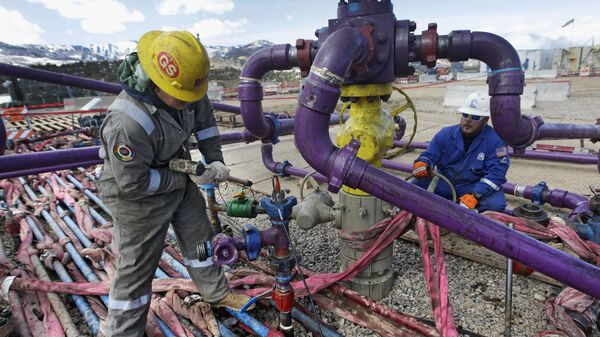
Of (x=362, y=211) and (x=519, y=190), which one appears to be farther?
(x=519, y=190)

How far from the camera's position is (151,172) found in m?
1.81

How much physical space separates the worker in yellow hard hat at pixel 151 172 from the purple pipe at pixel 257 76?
33 cm

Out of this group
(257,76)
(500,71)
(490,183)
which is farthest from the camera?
(490,183)

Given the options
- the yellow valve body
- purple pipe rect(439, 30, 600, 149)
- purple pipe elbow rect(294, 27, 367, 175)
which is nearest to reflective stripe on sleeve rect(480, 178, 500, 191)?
purple pipe rect(439, 30, 600, 149)

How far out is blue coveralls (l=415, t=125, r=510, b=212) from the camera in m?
2.89

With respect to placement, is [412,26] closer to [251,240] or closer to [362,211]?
[362,211]

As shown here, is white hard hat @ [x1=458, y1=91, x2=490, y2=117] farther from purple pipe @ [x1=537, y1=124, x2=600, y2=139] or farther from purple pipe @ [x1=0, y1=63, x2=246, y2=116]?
purple pipe @ [x1=0, y1=63, x2=246, y2=116]

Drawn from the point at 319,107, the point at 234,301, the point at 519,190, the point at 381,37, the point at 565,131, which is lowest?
the point at 234,301

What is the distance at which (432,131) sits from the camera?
7348 millimetres

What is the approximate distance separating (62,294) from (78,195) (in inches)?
90.6

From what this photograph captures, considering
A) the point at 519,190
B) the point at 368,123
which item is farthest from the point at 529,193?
the point at 368,123

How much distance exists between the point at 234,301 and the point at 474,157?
2293 millimetres

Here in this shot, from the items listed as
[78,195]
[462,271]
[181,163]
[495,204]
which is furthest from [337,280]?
[78,195]

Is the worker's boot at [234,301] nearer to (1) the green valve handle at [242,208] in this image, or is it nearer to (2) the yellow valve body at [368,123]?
(1) the green valve handle at [242,208]
